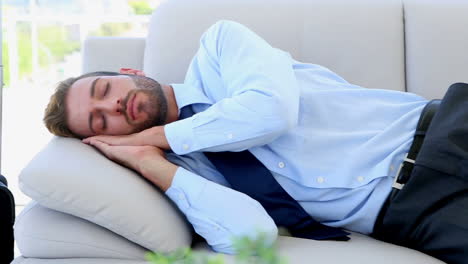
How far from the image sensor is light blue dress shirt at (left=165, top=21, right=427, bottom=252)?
1.56 meters

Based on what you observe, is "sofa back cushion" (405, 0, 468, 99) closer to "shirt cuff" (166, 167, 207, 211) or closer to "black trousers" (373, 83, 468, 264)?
"black trousers" (373, 83, 468, 264)

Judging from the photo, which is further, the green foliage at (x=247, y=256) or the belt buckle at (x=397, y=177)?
the belt buckle at (x=397, y=177)

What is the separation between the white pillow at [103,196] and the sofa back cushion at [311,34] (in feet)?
2.13

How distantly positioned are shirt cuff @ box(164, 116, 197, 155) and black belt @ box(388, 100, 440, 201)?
0.52m

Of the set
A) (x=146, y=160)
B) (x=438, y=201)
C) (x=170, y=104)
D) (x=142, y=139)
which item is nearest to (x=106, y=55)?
(x=170, y=104)

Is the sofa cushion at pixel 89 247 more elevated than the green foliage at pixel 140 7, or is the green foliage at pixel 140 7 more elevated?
the sofa cushion at pixel 89 247

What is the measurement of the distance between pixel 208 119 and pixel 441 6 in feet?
3.26

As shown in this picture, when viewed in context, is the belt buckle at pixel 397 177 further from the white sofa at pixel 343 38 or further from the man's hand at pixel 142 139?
the man's hand at pixel 142 139

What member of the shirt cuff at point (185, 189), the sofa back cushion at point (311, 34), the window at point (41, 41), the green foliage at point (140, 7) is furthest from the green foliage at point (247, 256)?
the green foliage at point (140, 7)

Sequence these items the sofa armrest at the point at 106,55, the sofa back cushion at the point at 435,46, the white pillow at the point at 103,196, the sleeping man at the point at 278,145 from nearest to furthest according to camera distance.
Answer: the white pillow at the point at 103,196 < the sleeping man at the point at 278,145 < the sofa back cushion at the point at 435,46 < the sofa armrest at the point at 106,55

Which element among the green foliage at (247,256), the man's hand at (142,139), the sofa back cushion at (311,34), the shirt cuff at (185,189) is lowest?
the shirt cuff at (185,189)

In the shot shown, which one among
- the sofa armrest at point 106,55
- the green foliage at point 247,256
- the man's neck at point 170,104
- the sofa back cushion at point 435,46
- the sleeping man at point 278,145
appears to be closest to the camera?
the green foliage at point 247,256

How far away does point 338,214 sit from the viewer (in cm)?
171

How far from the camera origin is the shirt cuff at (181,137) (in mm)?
1645
